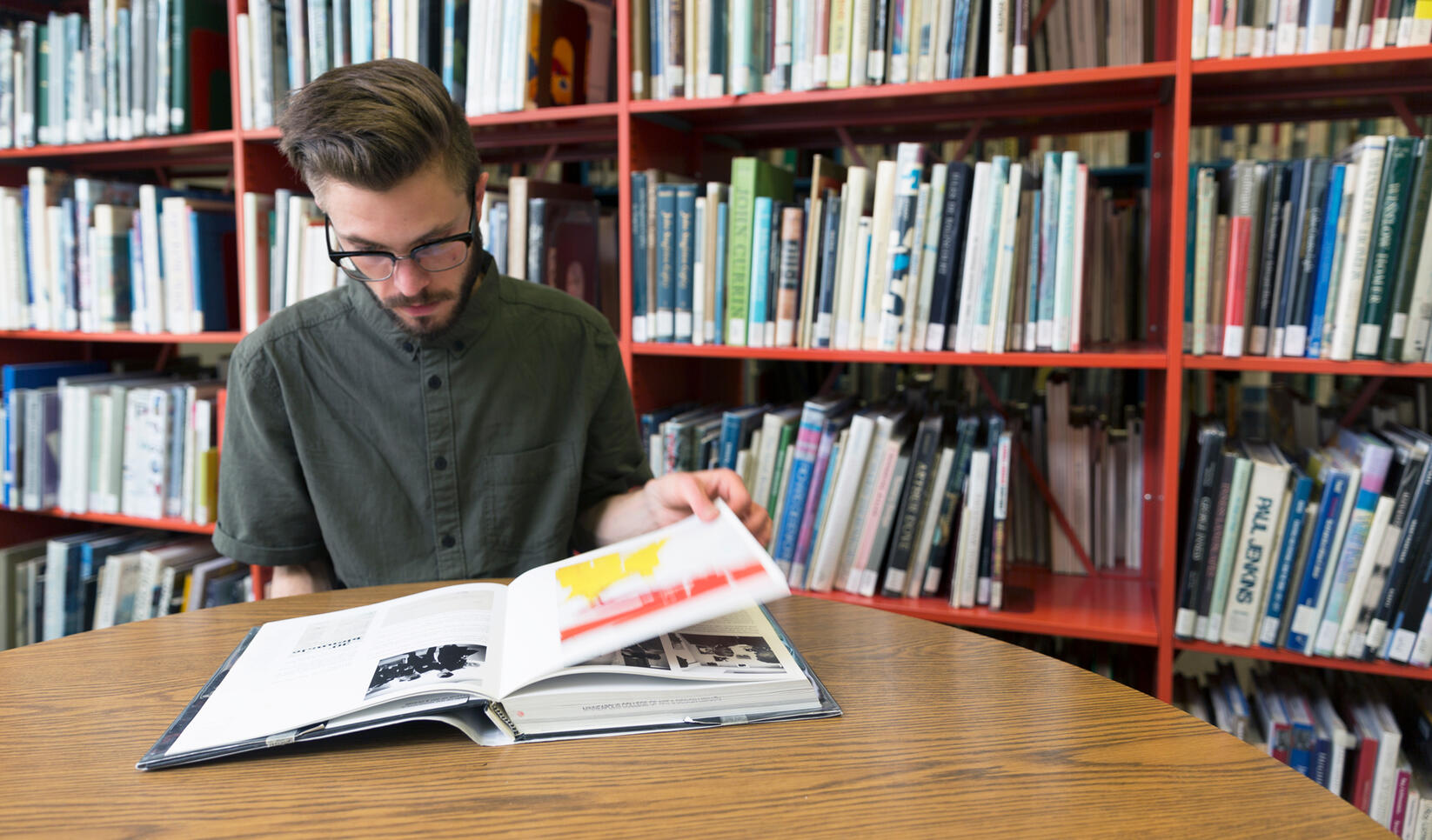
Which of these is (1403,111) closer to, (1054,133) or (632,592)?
(1054,133)

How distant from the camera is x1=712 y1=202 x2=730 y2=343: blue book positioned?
5.60ft

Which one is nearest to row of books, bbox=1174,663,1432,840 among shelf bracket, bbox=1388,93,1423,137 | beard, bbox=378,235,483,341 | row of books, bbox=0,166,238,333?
shelf bracket, bbox=1388,93,1423,137

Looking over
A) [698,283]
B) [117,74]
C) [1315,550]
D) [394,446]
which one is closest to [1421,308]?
[1315,550]

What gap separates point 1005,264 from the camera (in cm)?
153

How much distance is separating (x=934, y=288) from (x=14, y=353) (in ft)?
7.52

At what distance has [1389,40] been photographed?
4.44 ft

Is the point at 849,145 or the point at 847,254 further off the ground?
the point at 849,145

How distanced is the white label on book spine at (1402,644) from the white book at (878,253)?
87 cm

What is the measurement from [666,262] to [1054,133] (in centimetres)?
78

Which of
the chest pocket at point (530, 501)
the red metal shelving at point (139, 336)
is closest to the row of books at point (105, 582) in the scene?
the red metal shelving at point (139, 336)

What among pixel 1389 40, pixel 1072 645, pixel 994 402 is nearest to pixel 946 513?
pixel 994 402

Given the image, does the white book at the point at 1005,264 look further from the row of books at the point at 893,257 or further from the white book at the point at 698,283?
the white book at the point at 698,283

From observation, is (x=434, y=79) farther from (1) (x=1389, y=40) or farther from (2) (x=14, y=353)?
(2) (x=14, y=353)

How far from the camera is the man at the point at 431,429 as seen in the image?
1.20 metres
